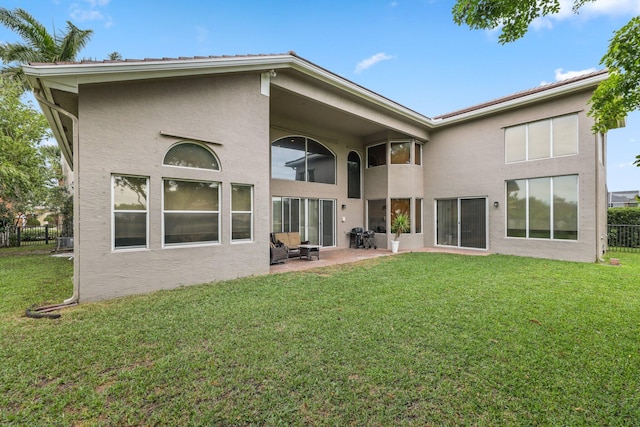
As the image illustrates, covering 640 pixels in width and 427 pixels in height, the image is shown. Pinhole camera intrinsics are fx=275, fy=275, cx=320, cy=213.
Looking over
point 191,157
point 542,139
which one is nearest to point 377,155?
point 542,139

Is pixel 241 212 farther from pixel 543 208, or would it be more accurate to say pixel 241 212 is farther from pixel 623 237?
pixel 623 237

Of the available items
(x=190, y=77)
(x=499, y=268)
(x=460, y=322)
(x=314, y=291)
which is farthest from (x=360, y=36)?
(x=460, y=322)

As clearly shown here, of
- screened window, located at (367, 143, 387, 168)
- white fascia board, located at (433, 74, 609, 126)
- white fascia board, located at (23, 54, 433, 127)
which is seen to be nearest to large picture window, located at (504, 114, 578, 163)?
white fascia board, located at (433, 74, 609, 126)

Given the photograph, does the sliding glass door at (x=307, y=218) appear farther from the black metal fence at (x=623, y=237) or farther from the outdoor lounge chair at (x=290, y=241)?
the black metal fence at (x=623, y=237)

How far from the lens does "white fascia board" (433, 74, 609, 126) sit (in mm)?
8658

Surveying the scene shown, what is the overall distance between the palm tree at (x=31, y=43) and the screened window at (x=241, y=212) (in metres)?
14.3

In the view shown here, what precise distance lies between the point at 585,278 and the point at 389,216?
281 inches

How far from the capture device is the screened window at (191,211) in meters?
6.22

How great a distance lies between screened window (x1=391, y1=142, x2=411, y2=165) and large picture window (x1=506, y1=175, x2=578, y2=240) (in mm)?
4258

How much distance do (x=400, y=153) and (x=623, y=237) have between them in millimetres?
11109

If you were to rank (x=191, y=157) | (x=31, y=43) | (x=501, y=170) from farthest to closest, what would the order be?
(x=31, y=43)
(x=501, y=170)
(x=191, y=157)

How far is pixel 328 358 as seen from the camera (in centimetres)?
315

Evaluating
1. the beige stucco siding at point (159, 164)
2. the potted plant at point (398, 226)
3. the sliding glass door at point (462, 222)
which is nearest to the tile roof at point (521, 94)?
the sliding glass door at point (462, 222)

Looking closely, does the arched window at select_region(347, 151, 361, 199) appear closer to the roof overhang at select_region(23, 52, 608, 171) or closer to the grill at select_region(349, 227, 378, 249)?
the grill at select_region(349, 227, 378, 249)
